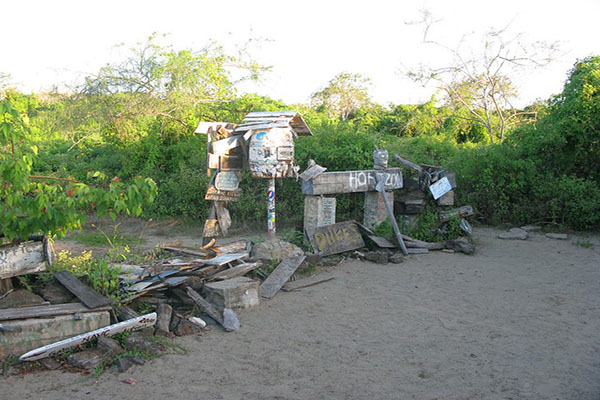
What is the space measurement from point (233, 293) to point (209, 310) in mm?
394

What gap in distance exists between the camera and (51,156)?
16.1 meters

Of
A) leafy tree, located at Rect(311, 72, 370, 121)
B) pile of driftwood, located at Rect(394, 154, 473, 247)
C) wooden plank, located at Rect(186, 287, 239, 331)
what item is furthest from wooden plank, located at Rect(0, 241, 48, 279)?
leafy tree, located at Rect(311, 72, 370, 121)

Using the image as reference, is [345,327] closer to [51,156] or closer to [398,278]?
[398,278]

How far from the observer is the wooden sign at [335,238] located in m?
8.24

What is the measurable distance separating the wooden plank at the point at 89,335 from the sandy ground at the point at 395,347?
0.19 m

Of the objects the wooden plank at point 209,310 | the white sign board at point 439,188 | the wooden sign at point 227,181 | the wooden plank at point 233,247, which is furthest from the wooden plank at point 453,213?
the wooden plank at point 209,310

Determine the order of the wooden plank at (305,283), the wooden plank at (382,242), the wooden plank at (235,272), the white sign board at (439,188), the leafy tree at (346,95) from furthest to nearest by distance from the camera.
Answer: the leafy tree at (346,95), the white sign board at (439,188), the wooden plank at (382,242), the wooden plank at (305,283), the wooden plank at (235,272)

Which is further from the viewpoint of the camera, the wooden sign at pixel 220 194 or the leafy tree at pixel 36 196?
the wooden sign at pixel 220 194

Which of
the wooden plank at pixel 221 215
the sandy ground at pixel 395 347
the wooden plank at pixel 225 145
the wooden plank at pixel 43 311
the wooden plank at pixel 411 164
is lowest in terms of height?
the sandy ground at pixel 395 347

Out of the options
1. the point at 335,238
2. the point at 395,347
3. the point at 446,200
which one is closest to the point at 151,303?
the point at 395,347

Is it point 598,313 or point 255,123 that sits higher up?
point 255,123

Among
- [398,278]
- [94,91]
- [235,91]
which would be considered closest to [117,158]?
[94,91]

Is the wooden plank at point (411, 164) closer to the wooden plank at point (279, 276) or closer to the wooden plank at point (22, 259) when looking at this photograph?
the wooden plank at point (279, 276)

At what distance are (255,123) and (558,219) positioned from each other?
7.30 meters
